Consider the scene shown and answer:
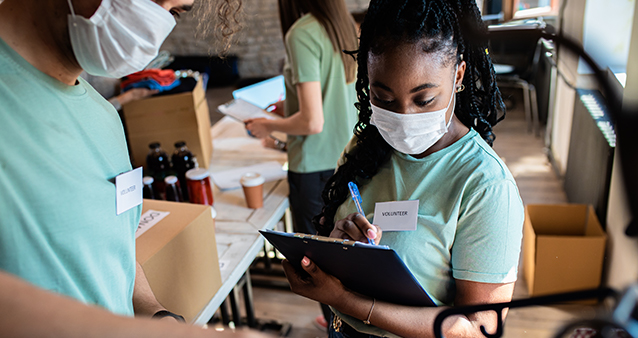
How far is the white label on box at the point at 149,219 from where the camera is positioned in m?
1.23

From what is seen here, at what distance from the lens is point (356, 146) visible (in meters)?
1.24

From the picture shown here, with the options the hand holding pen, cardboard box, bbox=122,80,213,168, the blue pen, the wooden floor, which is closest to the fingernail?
the hand holding pen

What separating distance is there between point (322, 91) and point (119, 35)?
4.02 ft

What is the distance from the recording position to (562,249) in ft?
7.59

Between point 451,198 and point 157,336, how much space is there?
0.79m

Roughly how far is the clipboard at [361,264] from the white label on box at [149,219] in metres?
0.41

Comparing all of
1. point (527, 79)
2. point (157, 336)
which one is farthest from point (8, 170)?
point (527, 79)

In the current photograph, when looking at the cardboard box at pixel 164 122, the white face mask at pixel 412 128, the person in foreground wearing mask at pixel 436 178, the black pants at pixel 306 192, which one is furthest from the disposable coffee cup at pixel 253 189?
the white face mask at pixel 412 128

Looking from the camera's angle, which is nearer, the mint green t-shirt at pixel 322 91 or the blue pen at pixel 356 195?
the blue pen at pixel 356 195

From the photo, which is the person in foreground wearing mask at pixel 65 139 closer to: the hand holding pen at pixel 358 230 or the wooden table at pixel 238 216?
the hand holding pen at pixel 358 230

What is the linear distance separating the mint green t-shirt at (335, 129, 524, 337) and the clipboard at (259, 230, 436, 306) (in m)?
0.07

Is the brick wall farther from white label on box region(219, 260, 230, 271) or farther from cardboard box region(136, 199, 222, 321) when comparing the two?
cardboard box region(136, 199, 222, 321)

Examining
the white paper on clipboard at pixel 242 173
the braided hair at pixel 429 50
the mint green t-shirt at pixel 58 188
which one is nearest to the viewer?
the mint green t-shirt at pixel 58 188

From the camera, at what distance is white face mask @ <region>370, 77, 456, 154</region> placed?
1.00m
